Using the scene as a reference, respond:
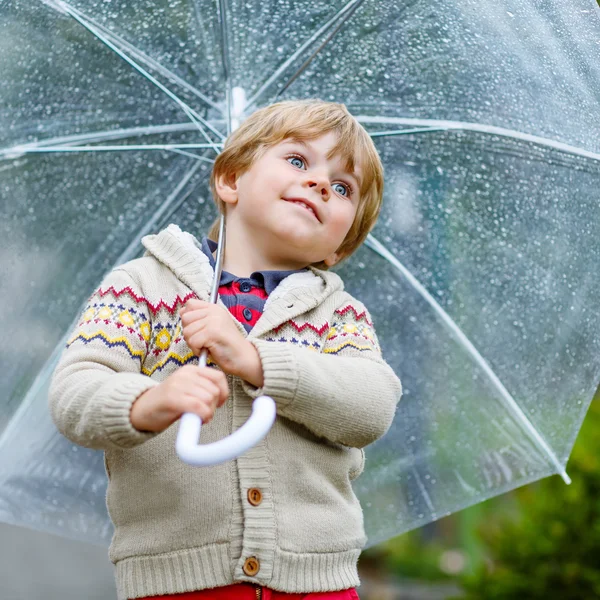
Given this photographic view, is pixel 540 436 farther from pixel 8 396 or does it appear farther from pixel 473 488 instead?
pixel 8 396

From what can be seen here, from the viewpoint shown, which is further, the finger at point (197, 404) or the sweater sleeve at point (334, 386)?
the sweater sleeve at point (334, 386)

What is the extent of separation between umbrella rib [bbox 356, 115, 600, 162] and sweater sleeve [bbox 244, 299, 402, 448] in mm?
679

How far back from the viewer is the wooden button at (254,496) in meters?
1.90

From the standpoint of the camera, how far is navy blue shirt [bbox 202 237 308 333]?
2.10 metres

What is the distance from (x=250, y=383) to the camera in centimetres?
187

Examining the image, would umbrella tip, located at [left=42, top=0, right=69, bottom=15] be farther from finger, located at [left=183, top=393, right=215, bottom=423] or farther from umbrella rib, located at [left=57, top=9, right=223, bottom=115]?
finger, located at [left=183, top=393, right=215, bottom=423]

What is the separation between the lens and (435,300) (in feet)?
8.92

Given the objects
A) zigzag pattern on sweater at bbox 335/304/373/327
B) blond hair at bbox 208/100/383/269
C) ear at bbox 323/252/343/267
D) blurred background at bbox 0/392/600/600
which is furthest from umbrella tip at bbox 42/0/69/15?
blurred background at bbox 0/392/600/600

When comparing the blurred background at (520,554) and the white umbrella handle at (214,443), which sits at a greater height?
the white umbrella handle at (214,443)

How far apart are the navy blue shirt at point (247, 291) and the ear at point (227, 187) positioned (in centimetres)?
13

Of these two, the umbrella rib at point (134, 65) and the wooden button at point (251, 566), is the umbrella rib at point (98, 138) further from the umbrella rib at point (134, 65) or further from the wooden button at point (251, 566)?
the wooden button at point (251, 566)

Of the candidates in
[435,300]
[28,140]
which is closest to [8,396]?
[28,140]

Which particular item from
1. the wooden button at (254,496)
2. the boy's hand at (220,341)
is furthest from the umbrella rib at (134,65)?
the wooden button at (254,496)

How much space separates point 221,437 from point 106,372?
0.26m
